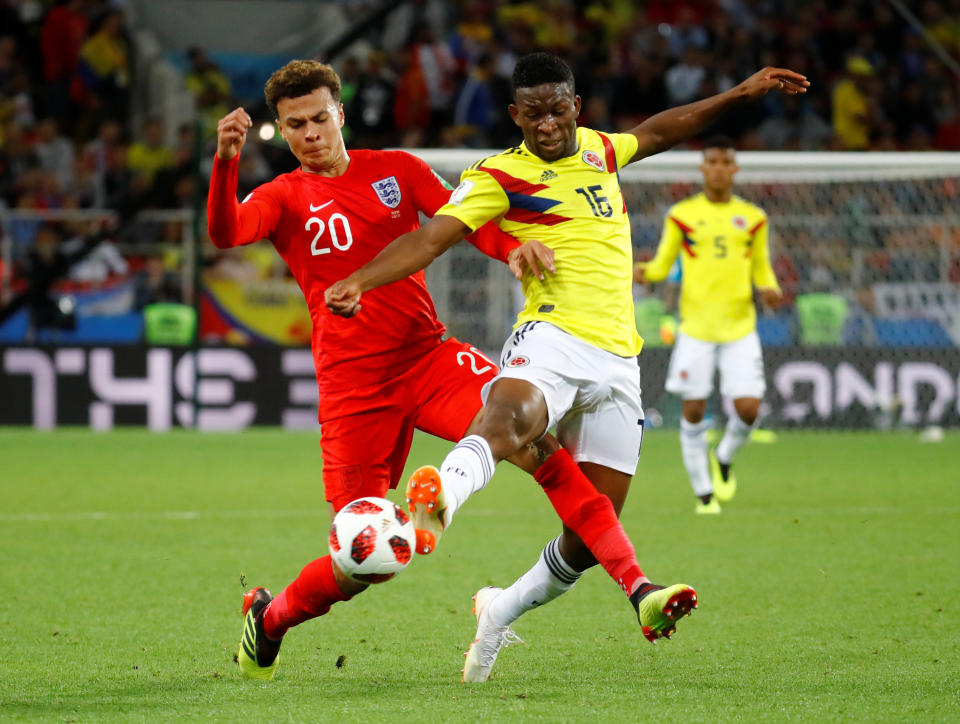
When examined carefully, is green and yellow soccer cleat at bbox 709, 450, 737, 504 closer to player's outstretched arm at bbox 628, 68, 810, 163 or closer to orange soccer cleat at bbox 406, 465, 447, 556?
player's outstretched arm at bbox 628, 68, 810, 163

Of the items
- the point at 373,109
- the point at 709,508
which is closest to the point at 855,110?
the point at 373,109

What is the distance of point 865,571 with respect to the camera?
22.3ft

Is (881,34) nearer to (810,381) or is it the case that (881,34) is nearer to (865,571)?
(810,381)

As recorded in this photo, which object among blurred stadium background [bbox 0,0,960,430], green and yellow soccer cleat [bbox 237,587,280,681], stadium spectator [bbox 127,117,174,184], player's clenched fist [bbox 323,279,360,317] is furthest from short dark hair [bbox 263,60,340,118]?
stadium spectator [bbox 127,117,174,184]

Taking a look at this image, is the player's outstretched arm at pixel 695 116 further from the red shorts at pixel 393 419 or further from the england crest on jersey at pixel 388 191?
the red shorts at pixel 393 419

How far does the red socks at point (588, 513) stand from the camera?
438 centimetres

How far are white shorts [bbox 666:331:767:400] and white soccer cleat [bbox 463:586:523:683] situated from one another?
5049mm

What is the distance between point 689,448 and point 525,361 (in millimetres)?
5098

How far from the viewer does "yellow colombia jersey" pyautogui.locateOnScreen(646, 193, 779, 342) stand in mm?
9773

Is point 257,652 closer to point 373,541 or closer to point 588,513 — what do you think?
point 373,541

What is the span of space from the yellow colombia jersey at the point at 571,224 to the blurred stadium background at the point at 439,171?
7.93 metres

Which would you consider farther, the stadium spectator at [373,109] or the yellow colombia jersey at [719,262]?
the stadium spectator at [373,109]

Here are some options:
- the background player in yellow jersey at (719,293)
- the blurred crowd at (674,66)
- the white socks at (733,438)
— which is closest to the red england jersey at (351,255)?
the background player in yellow jersey at (719,293)

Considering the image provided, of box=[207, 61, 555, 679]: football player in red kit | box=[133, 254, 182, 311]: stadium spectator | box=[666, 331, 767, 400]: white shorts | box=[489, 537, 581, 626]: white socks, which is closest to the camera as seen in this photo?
box=[489, 537, 581, 626]: white socks
